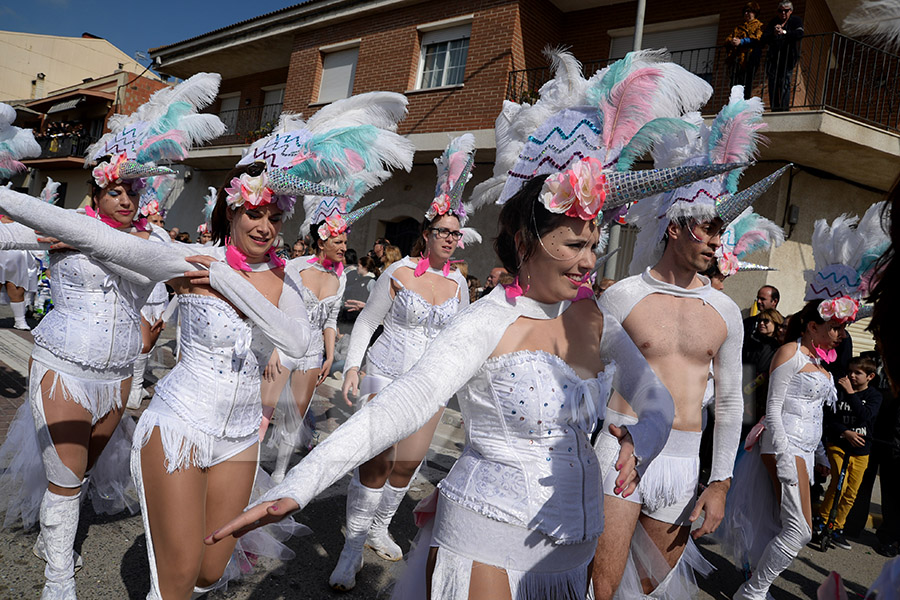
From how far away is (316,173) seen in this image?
10.6 ft

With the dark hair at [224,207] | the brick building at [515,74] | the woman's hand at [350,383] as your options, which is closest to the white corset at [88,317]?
the dark hair at [224,207]

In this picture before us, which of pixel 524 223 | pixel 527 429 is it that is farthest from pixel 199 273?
pixel 527 429

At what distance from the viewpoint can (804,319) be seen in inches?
194

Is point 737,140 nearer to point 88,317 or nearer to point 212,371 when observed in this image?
point 212,371

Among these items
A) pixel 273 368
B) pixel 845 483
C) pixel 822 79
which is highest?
pixel 822 79

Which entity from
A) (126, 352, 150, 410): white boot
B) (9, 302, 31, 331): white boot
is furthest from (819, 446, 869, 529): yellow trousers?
(9, 302, 31, 331): white boot

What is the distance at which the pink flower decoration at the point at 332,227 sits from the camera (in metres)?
6.11

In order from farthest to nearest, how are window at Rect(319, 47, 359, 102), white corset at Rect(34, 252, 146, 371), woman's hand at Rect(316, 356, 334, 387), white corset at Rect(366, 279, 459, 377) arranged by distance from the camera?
window at Rect(319, 47, 359, 102) → woman's hand at Rect(316, 356, 334, 387) → white corset at Rect(366, 279, 459, 377) → white corset at Rect(34, 252, 146, 371)

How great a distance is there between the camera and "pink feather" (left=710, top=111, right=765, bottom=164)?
3.25 meters

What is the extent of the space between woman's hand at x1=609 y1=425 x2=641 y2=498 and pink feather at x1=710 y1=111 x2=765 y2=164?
2001 millimetres

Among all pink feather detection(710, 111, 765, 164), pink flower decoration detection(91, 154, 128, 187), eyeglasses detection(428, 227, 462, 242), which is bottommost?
pink flower decoration detection(91, 154, 128, 187)

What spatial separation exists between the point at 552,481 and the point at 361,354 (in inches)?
103

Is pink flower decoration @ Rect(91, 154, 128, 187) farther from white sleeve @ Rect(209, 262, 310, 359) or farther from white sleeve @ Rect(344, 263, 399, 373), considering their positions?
white sleeve @ Rect(344, 263, 399, 373)

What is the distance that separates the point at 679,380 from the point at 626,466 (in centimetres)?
141
